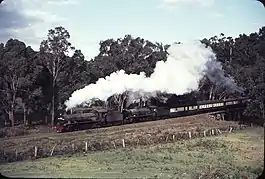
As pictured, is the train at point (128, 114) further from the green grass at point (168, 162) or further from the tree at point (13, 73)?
the tree at point (13, 73)

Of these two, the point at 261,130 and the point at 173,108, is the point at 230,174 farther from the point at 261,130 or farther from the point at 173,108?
the point at 173,108

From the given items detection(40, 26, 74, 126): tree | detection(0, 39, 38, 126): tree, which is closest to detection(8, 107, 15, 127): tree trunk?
detection(0, 39, 38, 126): tree

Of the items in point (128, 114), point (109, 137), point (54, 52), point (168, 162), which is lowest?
Result: point (168, 162)

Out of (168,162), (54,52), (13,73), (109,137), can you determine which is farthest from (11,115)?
(168,162)

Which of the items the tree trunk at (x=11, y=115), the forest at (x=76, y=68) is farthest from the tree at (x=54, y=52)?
the tree trunk at (x=11, y=115)

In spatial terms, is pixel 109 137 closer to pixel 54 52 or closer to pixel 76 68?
pixel 76 68

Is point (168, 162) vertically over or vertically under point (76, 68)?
under
